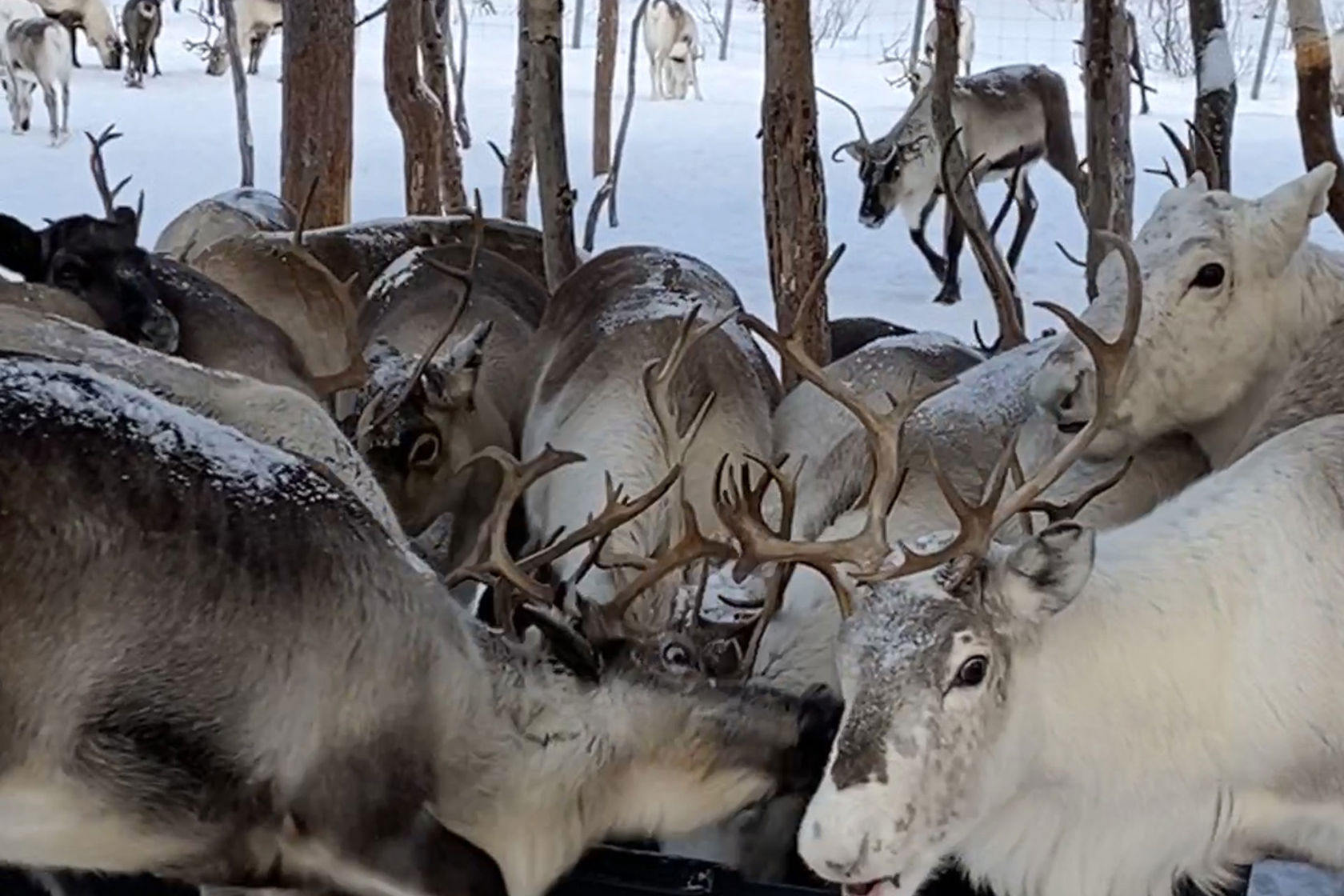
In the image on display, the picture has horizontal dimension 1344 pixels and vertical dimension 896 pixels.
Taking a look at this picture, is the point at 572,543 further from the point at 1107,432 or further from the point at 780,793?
the point at 1107,432

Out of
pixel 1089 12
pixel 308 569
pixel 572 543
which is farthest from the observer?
pixel 1089 12

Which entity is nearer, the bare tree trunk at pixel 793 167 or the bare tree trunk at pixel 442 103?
the bare tree trunk at pixel 793 167

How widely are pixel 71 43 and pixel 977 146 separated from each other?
34.3ft

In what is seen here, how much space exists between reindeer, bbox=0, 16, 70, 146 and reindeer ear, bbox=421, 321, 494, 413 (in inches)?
418

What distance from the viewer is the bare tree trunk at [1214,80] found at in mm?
4516

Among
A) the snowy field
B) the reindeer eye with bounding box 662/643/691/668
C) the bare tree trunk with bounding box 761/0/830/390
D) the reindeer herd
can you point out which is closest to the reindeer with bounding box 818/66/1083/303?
the snowy field

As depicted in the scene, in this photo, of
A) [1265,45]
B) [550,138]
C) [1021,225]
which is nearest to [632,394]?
[550,138]

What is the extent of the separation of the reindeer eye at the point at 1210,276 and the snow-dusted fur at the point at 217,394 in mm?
1550

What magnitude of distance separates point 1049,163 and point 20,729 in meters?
8.52

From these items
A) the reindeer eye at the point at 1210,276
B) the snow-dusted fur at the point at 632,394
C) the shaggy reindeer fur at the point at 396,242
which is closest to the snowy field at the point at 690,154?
the shaggy reindeer fur at the point at 396,242

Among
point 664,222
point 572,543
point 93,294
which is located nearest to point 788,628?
point 572,543

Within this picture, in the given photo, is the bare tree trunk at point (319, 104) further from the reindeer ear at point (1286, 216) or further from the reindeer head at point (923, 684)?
the reindeer head at point (923, 684)

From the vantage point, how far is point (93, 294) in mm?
4062

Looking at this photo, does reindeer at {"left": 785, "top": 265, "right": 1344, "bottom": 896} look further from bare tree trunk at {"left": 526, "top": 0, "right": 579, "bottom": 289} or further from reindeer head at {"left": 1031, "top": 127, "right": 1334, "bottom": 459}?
bare tree trunk at {"left": 526, "top": 0, "right": 579, "bottom": 289}
